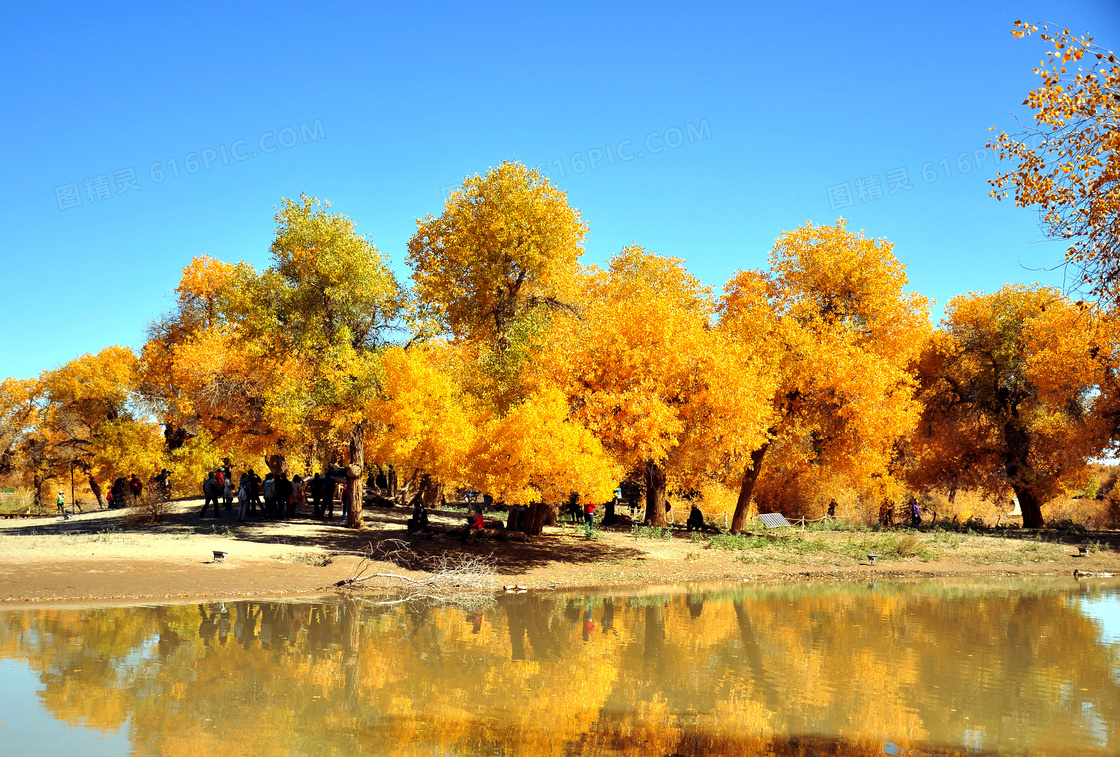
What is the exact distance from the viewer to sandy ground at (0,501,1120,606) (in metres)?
19.1

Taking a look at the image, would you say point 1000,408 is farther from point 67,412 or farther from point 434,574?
point 67,412

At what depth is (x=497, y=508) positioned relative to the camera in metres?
44.3

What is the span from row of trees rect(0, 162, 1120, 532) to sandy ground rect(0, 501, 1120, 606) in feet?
7.19

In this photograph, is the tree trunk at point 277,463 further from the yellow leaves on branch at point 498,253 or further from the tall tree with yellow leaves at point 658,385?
the tall tree with yellow leaves at point 658,385

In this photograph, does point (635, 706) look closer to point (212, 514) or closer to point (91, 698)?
point (91, 698)

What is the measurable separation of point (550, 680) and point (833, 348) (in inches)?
783

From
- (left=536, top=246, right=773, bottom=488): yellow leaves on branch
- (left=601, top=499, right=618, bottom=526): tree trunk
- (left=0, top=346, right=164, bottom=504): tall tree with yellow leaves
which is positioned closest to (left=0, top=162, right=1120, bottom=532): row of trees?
(left=536, top=246, right=773, bottom=488): yellow leaves on branch

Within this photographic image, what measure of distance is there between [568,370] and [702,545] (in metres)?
9.40

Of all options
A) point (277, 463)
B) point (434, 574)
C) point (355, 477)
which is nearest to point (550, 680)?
point (434, 574)

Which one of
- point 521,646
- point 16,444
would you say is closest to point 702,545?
point 521,646

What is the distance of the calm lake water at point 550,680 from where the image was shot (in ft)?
30.0

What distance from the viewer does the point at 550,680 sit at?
1202 cm

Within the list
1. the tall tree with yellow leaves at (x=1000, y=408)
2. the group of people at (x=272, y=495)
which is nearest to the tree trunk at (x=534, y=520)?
the group of people at (x=272, y=495)

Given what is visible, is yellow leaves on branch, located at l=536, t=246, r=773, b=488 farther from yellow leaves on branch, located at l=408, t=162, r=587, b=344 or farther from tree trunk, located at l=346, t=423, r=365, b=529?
tree trunk, located at l=346, t=423, r=365, b=529
